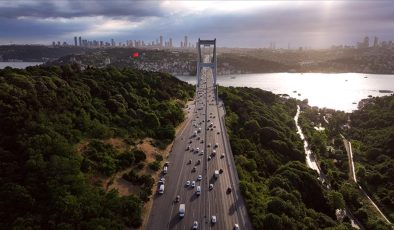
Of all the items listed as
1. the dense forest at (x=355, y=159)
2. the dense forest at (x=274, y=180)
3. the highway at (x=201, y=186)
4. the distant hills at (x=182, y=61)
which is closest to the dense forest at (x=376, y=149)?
the dense forest at (x=355, y=159)

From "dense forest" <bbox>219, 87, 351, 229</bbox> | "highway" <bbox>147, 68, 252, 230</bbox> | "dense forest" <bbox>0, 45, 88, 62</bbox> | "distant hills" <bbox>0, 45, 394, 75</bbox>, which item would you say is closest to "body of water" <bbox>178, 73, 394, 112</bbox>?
"distant hills" <bbox>0, 45, 394, 75</bbox>

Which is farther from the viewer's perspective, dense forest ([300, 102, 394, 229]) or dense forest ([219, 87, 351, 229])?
dense forest ([300, 102, 394, 229])

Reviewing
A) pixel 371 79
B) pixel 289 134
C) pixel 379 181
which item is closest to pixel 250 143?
pixel 289 134

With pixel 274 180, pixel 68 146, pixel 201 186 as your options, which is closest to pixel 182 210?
pixel 201 186

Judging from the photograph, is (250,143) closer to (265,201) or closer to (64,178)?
(265,201)

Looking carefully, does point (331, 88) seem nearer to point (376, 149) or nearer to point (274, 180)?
point (376, 149)

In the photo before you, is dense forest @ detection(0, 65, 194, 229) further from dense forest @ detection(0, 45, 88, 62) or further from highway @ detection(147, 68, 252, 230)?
dense forest @ detection(0, 45, 88, 62)
